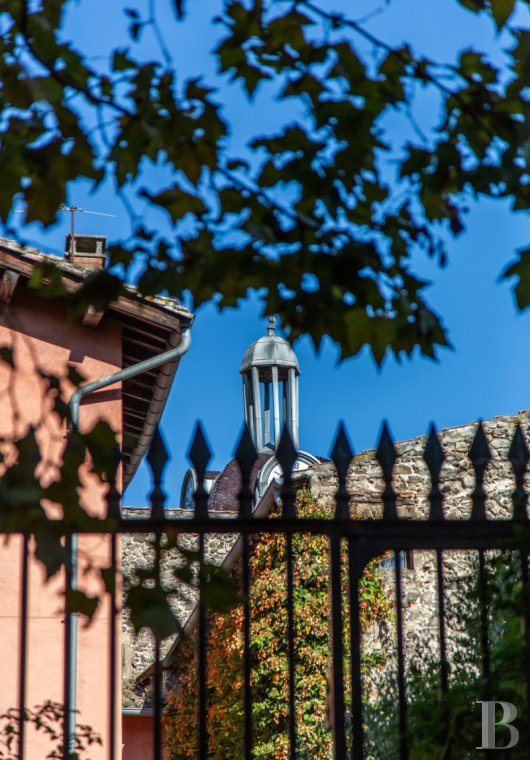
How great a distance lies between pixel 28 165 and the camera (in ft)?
6.73

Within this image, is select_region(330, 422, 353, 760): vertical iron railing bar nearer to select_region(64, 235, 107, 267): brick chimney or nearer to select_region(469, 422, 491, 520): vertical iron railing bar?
select_region(469, 422, 491, 520): vertical iron railing bar

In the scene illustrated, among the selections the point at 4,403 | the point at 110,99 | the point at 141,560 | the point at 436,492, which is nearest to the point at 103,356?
the point at 4,403

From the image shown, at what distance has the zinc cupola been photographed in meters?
25.8

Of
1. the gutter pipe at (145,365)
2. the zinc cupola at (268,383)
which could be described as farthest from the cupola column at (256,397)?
the gutter pipe at (145,365)

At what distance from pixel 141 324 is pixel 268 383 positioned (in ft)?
59.3

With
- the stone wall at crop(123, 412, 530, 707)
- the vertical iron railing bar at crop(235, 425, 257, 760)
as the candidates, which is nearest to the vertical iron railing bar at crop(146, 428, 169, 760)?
the vertical iron railing bar at crop(235, 425, 257, 760)

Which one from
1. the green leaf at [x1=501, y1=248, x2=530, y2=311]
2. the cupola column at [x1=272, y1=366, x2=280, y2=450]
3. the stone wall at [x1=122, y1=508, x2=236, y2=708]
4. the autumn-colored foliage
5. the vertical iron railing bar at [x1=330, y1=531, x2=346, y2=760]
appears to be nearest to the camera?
the green leaf at [x1=501, y1=248, x2=530, y2=311]

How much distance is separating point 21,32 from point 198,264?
1.95 feet

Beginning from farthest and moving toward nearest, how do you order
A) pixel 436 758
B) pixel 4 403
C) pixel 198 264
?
pixel 4 403
pixel 436 758
pixel 198 264

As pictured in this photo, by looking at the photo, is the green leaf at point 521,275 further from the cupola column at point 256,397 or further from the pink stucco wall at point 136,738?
the cupola column at point 256,397

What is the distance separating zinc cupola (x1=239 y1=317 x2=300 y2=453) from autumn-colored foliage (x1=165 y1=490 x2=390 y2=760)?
1549cm

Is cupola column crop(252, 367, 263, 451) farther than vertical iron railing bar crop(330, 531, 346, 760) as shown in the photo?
Yes

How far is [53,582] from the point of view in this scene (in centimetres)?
521

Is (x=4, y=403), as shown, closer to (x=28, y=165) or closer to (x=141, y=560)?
(x=28, y=165)
